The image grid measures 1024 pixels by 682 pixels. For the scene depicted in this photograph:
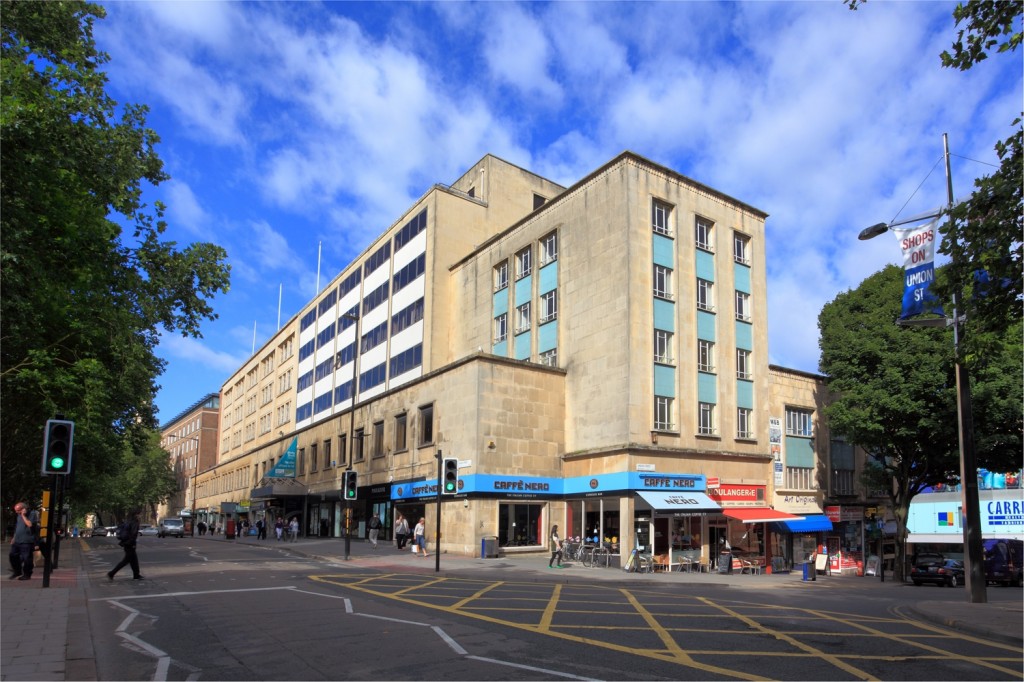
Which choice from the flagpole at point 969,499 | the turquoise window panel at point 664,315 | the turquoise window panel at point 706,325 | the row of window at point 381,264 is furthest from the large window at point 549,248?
the flagpole at point 969,499

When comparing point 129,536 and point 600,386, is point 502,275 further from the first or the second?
point 129,536

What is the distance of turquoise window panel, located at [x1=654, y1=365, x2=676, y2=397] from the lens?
112 feet

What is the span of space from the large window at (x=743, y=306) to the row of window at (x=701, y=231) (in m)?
1.81

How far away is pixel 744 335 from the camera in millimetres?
38719

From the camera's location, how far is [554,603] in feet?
49.6

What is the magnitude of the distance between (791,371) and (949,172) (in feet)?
75.4

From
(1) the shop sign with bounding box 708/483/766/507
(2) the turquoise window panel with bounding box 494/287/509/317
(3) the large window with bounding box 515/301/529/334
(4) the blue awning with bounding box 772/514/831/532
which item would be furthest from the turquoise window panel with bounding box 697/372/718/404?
(2) the turquoise window panel with bounding box 494/287/509/317

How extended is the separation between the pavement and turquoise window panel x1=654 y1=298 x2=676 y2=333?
11.8m

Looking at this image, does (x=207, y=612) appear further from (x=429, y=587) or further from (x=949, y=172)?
(x=949, y=172)

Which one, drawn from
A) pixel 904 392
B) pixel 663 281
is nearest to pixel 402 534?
pixel 663 281

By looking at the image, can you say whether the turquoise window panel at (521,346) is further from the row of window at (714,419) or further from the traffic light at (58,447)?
the traffic light at (58,447)

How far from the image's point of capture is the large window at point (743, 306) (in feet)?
128

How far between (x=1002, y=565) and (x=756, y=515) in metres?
9.71

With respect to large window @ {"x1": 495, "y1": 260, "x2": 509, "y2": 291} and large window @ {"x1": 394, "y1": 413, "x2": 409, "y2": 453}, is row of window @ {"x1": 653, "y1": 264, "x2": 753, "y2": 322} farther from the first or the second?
large window @ {"x1": 394, "y1": 413, "x2": 409, "y2": 453}
